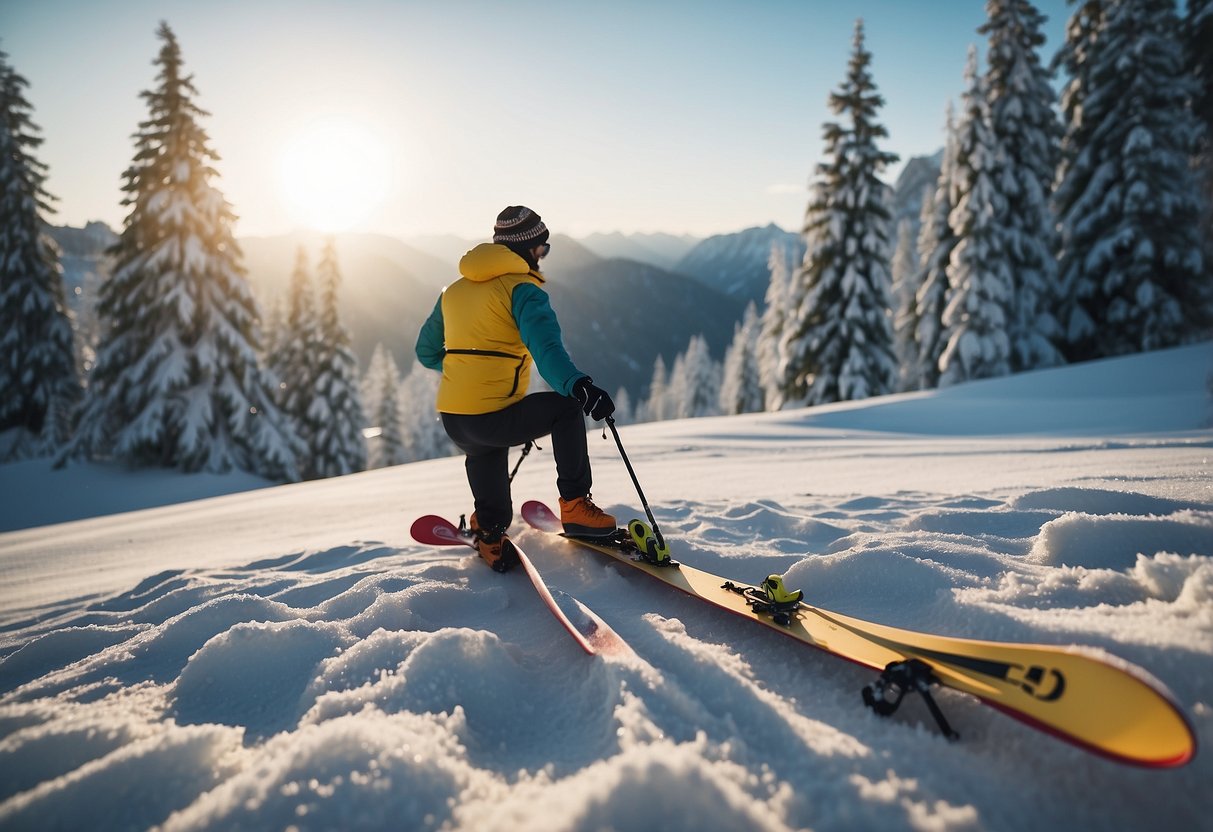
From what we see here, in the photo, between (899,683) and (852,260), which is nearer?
(899,683)

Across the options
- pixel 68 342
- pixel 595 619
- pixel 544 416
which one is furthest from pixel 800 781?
pixel 68 342

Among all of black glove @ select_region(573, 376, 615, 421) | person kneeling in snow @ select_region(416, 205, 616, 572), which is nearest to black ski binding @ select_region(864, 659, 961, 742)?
black glove @ select_region(573, 376, 615, 421)

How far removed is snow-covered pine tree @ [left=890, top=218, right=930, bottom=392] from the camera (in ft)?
99.8

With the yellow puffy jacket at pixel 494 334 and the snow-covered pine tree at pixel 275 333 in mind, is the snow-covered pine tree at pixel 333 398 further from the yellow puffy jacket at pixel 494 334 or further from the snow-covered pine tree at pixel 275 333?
the yellow puffy jacket at pixel 494 334

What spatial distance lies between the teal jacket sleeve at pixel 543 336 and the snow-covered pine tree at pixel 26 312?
23607 mm

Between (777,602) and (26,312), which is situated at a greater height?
(26,312)

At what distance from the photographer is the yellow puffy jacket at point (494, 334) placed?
311 centimetres

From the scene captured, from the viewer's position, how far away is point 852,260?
773 inches

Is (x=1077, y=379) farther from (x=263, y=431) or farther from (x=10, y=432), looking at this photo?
(x=10, y=432)

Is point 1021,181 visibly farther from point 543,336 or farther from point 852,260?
point 543,336

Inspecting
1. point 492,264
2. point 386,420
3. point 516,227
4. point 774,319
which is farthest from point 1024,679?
point 386,420

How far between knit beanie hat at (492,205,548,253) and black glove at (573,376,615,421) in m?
1.03

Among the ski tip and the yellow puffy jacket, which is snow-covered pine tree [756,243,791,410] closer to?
the ski tip

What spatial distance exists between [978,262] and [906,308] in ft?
46.0
